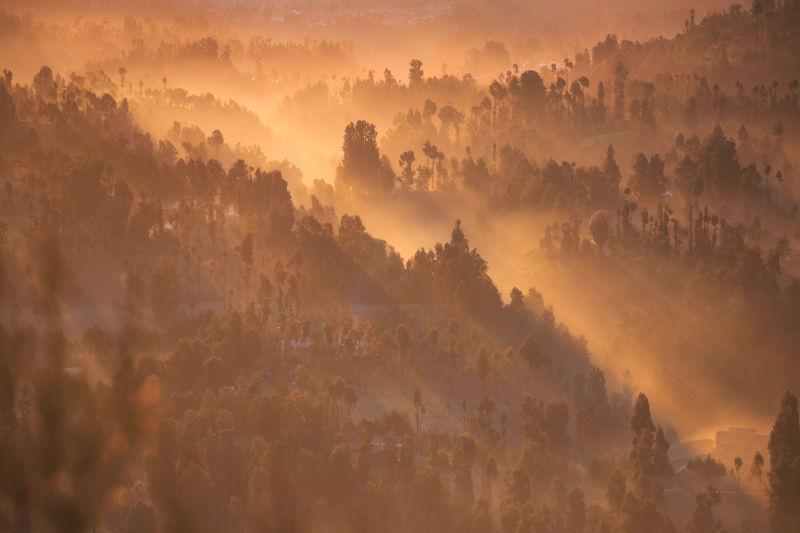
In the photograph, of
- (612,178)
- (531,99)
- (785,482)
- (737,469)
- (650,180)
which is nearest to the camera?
(785,482)

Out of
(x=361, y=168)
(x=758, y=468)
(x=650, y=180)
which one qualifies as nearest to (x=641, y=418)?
(x=758, y=468)

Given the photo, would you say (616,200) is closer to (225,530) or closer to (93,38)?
(225,530)

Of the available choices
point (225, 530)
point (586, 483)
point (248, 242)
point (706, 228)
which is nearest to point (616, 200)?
point (706, 228)

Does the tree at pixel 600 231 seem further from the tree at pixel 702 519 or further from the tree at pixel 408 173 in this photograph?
the tree at pixel 702 519

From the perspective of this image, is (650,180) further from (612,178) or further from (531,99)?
(531,99)

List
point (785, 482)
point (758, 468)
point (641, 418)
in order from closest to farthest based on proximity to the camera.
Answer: point (785, 482), point (758, 468), point (641, 418)

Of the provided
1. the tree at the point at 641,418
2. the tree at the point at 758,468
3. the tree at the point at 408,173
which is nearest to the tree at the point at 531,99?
the tree at the point at 408,173
